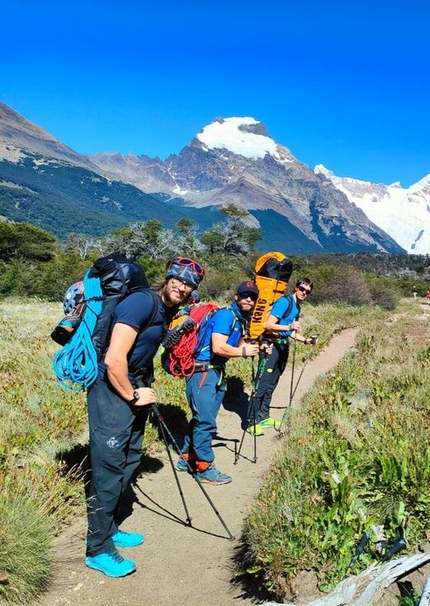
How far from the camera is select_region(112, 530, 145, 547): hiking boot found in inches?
166

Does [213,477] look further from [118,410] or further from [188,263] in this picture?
[188,263]

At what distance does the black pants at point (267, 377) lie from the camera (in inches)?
289

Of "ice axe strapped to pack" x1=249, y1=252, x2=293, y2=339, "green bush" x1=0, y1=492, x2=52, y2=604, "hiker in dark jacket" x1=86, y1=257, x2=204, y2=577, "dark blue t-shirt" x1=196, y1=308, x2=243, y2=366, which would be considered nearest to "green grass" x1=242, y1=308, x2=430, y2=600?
"hiker in dark jacket" x1=86, y1=257, x2=204, y2=577

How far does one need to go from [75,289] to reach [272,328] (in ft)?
12.8

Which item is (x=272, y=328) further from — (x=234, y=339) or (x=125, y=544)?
(x=125, y=544)

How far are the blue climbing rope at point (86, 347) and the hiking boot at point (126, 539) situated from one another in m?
1.58

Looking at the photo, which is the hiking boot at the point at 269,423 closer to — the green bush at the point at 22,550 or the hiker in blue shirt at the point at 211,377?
the hiker in blue shirt at the point at 211,377

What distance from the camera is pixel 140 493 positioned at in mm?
5266

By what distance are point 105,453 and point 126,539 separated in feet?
3.55

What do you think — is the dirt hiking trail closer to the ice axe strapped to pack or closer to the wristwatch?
the wristwatch

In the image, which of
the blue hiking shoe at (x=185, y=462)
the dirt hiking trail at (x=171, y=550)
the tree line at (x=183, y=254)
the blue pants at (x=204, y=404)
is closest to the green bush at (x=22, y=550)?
the dirt hiking trail at (x=171, y=550)

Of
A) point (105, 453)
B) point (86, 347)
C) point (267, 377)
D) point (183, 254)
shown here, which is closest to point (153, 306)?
point (86, 347)

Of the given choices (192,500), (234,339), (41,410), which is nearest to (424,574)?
(192,500)

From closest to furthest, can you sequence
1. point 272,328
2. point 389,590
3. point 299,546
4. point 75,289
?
point 389,590
point 299,546
point 75,289
point 272,328
